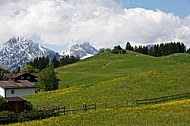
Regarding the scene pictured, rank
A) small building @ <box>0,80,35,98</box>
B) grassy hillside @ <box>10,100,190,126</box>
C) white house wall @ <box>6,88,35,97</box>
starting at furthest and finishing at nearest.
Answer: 1. white house wall @ <box>6,88,35,97</box>
2. small building @ <box>0,80,35,98</box>
3. grassy hillside @ <box>10,100,190,126</box>

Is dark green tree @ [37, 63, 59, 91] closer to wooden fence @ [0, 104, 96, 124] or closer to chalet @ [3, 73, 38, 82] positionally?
chalet @ [3, 73, 38, 82]

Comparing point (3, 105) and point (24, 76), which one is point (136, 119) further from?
point (24, 76)

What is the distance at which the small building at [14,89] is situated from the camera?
102 meters

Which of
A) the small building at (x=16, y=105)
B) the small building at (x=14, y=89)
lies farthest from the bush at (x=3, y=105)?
the small building at (x=14, y=89)

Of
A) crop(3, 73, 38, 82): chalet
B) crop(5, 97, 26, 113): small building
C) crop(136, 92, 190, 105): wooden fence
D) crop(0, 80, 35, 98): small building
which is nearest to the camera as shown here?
crop(5, 97, 26, 113): small building

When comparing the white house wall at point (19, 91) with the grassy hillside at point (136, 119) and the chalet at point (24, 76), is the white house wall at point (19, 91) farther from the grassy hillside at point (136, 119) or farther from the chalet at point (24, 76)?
the grassy hillside at point (136, 119)

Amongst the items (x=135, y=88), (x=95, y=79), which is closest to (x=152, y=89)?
(x=135, y=88)

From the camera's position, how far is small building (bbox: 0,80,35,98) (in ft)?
335

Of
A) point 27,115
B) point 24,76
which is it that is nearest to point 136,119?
point 27,115

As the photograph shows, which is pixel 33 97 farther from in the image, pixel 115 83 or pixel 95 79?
pixel 95 79

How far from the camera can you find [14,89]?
344 ft

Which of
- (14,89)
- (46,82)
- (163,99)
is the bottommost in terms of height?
(163,99)

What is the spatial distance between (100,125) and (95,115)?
10.1 metres

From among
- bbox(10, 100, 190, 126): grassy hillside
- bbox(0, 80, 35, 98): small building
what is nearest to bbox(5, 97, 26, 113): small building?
bbox(10, 100, 190, 126): grassy hillside
